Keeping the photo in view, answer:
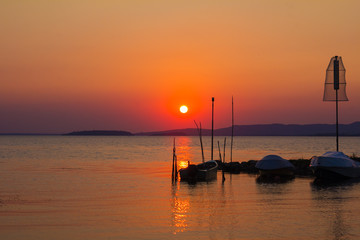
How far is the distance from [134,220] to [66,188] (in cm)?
1874

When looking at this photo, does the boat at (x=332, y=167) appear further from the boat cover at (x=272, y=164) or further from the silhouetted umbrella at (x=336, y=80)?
the silhouetted umbrella at (x=336, y=80)

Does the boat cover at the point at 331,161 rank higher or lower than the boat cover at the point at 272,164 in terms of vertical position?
higher

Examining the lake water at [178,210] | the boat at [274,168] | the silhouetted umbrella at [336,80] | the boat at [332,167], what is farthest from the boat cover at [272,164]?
the silhouetted umbrella at [336,80]

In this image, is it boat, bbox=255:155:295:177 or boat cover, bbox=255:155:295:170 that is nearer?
boat, bbox=255:155:295:177

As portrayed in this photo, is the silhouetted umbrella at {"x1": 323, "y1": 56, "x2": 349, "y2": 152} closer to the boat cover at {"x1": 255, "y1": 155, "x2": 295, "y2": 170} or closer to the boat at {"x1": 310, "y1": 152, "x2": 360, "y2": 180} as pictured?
the boat at {"x1": 310, "y1": 152, "x2": 360, "y2": 180}

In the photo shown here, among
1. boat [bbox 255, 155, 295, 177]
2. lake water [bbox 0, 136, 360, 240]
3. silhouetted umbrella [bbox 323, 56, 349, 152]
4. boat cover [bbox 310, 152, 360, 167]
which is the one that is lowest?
lake water [bbox 0, 136, 360, 240]

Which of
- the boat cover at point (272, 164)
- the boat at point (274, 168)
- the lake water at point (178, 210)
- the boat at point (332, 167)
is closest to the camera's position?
the lake water at point (178, 210)

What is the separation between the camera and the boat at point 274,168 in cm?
5231

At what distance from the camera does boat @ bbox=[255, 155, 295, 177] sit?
172 feet

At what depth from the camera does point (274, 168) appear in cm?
5228

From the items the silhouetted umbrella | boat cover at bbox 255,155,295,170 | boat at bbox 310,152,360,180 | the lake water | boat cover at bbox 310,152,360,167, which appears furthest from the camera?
the silhouetted umbrella

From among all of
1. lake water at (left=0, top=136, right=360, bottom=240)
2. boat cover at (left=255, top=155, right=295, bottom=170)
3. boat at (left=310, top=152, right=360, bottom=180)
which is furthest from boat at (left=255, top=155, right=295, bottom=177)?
lake water at (left=0, top=136, right=360, bottom=240)

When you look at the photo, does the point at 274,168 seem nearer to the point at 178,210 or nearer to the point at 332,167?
the point at 332,167

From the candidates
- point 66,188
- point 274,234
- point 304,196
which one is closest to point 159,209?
point 274,234
